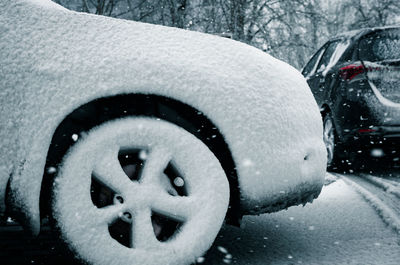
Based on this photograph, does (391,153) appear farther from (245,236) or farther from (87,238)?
(87,238)

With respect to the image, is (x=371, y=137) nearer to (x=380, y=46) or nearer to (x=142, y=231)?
(x=380, y=46)

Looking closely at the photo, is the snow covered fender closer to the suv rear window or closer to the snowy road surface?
the snowy road surface

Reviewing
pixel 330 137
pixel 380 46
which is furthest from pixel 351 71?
pixel 330 137

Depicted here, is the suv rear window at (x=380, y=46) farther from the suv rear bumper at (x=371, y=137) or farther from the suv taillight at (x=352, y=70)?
the suv rear bumper at (x=371, y=137)

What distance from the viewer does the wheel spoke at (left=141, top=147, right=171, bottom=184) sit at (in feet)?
6.71

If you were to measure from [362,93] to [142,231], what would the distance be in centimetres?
335

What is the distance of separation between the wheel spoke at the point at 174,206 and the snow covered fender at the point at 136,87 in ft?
0.87

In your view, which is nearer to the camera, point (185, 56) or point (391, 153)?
point (185, 56)

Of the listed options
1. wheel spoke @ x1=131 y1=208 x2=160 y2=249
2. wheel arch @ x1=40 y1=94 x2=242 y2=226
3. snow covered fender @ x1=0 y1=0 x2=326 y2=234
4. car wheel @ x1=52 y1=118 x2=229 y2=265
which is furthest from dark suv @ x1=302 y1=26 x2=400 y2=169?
wheel spoke @ x1=131 y1=208 x2=160 y2=249

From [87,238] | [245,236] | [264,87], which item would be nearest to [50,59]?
[87,238]

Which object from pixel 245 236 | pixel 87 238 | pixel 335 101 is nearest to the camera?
pixel 87 238

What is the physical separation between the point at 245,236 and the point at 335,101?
2.77 metres

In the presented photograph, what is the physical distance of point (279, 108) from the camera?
7.34ft

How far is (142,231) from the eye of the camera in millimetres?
2004
